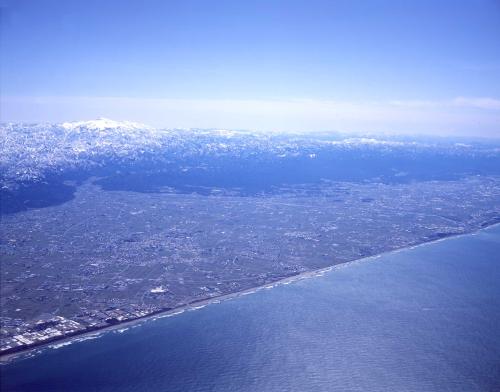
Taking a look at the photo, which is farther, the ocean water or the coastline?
the coastline

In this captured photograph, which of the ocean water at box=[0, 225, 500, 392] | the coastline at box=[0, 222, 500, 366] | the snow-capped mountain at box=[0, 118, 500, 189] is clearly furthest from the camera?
the snow-capped mountain at box=[0, 118, 500, 189]

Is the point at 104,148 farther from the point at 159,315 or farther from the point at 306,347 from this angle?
the point at 306,347

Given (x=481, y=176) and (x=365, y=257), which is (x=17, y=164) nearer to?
(x=365, y=257)

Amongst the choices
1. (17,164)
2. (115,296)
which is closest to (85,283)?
(115,296)

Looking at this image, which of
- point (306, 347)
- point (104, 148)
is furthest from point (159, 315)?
point (104, 148)

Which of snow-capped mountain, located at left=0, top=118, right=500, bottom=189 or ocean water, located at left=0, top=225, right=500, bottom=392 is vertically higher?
snow-capped mountain, located at left=0, top=118, right=500, bottom=189

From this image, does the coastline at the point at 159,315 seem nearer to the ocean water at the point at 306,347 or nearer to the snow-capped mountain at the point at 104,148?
the ocean water at the point at 306,347

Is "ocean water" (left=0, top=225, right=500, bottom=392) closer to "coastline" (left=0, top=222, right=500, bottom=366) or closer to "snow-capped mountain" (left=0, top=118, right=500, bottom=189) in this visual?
"coastline" (left=0, top=222, right=500, bottom=366)

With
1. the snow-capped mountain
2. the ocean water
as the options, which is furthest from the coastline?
the snow-capped mountain
